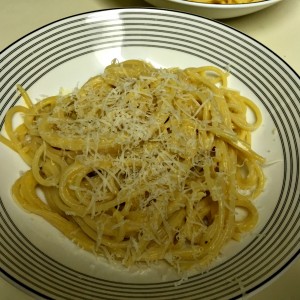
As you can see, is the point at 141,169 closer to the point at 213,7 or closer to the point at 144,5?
the point at 213,7

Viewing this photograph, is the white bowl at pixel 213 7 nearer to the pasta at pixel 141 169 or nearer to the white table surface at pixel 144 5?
the white table surface at pixel 144 5

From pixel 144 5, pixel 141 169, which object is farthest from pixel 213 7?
pixel 141 169

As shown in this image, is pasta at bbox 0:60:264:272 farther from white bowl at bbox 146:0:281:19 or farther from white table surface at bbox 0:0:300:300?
white table surface at bbox 0:0:300:300

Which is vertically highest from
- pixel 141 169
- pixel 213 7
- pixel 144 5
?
pixel 144 5

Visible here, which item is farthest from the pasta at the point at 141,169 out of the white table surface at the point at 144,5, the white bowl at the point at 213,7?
the white table surface at the point at 144,5

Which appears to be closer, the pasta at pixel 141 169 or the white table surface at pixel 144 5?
the pasta at pixel 141 169

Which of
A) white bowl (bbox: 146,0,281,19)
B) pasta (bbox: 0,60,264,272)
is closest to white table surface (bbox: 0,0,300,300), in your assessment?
white bowl (bbox: 146,0,281,19)

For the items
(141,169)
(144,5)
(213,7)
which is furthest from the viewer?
(144,5)
